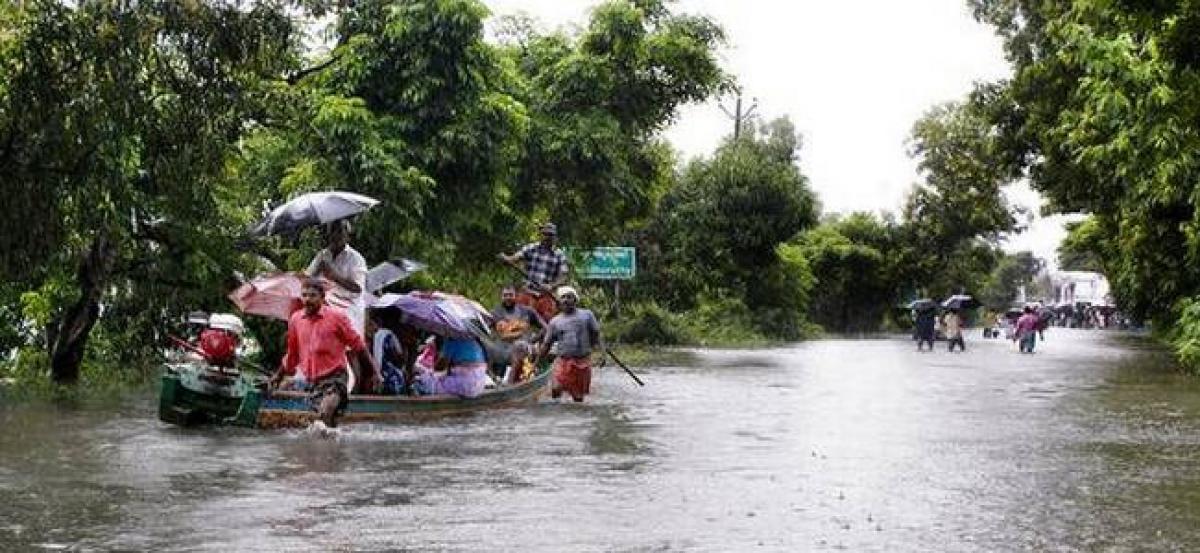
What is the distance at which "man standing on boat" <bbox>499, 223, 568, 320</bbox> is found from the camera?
2022 centimetres

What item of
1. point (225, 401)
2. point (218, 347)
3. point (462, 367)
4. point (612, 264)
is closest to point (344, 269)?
point (218, 347)

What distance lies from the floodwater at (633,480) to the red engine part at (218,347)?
0.66 m

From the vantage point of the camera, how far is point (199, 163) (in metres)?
11.7

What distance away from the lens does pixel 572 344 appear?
1767 centimetres

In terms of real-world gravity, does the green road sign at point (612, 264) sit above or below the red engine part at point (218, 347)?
above

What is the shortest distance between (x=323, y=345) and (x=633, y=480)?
3757 millimetres

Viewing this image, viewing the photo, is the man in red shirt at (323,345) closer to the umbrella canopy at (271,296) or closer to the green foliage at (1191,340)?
the umbrella canopy at (271,296)

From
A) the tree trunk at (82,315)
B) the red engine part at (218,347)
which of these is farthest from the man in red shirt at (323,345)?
the tree trunk at (82,315)

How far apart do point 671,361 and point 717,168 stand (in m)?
19.2

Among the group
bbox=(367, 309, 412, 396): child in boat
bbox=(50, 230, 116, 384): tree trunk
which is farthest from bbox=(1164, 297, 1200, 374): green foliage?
bbox=(50, 230, 116, 384): tree trunk

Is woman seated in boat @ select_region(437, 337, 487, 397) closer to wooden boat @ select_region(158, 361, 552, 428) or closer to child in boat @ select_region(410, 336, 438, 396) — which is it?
child in boat @ select_region(410, 336, 438, 396)

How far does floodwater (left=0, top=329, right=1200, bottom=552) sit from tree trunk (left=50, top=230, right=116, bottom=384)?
1.79 metres

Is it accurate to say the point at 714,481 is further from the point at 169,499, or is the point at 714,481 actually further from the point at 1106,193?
the point at 1106,193

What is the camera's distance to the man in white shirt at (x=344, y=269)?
47.6 ft
